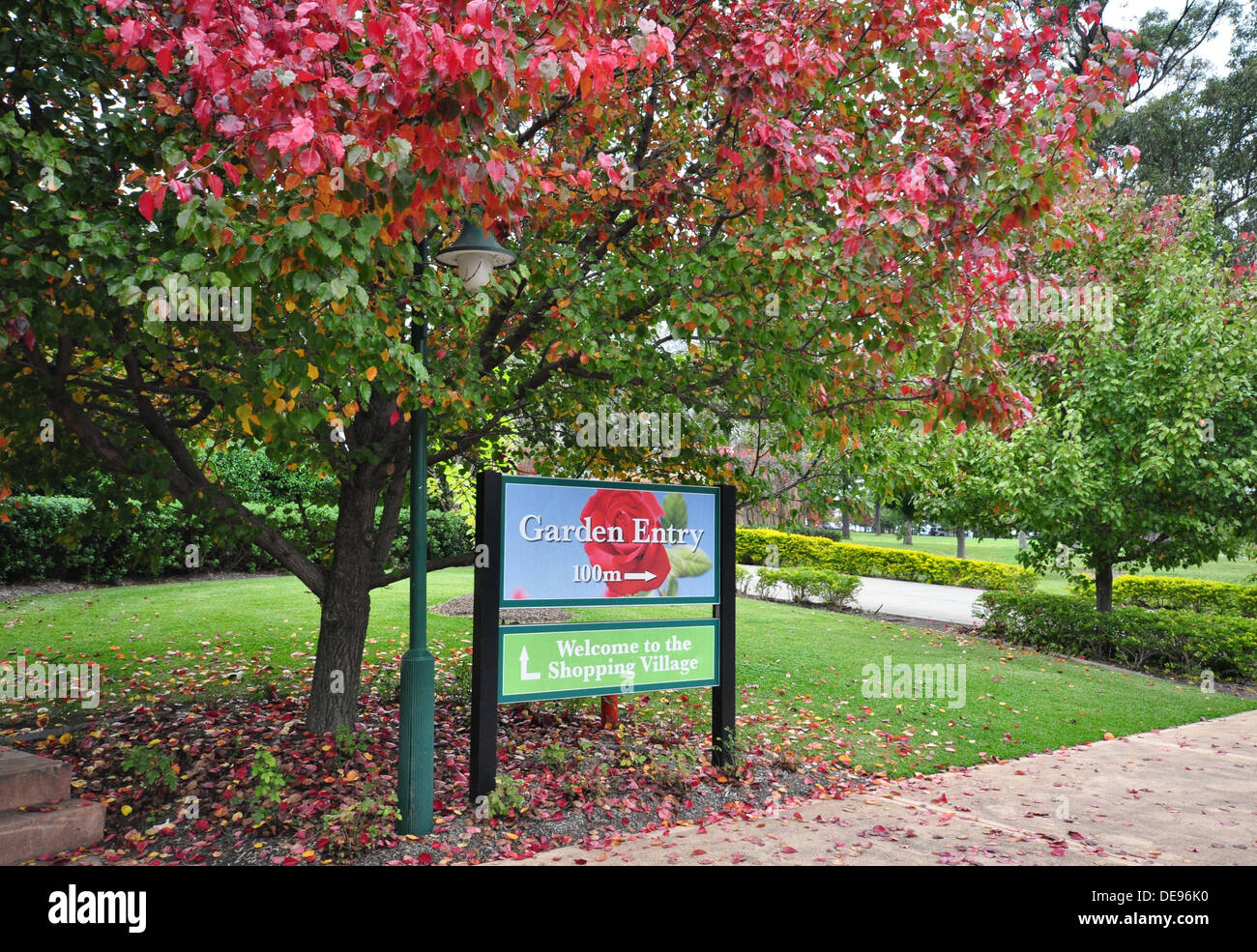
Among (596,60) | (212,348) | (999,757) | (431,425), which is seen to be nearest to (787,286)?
(596,60)

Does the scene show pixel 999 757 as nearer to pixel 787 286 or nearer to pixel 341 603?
pixel 787 286

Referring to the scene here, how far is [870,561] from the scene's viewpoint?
25.5m

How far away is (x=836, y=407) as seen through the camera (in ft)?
21.0

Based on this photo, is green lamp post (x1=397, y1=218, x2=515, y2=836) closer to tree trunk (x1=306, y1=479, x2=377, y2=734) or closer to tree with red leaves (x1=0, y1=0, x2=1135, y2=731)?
tree with red leaves (x1=0, y1=0, x2=1135, y2=731)

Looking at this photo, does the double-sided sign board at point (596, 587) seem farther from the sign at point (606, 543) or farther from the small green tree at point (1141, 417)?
the small green tree at point (1141, 417)

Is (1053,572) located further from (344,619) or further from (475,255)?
(475,255)

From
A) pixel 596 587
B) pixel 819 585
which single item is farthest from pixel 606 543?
pixel 819 585

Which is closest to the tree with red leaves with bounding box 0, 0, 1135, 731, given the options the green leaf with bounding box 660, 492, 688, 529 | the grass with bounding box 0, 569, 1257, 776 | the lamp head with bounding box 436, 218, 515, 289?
the lamp head with bounding box 436, 218, 515, 289

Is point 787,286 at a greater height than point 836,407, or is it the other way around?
point 787,286

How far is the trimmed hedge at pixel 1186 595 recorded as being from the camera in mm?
17750

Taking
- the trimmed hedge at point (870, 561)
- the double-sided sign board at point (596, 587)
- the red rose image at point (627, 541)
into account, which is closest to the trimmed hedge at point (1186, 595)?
the trimmed hedge at point (870, 561)

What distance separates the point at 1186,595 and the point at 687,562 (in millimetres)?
17074

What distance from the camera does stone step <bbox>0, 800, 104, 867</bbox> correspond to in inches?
184

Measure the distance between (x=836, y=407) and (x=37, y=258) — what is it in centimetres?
501
